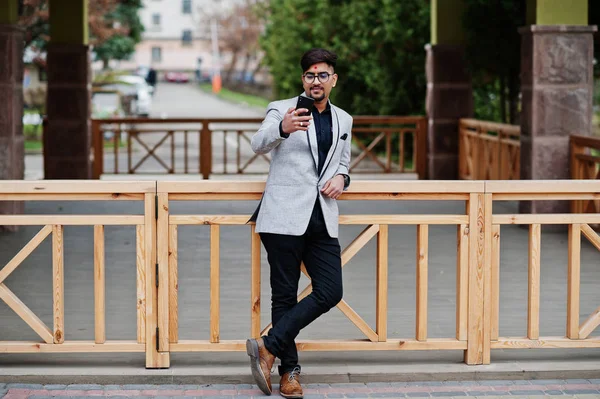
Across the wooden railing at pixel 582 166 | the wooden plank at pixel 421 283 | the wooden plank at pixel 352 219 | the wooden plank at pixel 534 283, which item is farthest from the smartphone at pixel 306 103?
the wooden railing at pixel 582 166

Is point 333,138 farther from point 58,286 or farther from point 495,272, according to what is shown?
point 58,286

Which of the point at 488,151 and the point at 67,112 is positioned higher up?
the point at 67,112

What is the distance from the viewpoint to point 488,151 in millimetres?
17594

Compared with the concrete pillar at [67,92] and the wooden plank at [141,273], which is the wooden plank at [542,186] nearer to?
the wooden plank at [141,273]

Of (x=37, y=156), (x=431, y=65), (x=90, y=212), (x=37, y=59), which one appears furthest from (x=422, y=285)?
(x=37, y=59)

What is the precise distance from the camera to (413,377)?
7035 millimetres

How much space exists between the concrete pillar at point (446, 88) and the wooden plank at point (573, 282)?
1205 centimetres

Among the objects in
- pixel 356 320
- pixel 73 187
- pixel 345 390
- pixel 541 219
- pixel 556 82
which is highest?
pixel 556 82

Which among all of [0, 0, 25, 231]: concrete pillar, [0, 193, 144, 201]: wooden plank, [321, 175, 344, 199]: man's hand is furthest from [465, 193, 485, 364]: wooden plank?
[0, 0, 25, 231]: concrete pillar

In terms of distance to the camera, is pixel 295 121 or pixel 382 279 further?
pixel 382 279

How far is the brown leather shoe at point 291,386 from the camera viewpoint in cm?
660

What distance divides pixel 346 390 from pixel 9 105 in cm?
767

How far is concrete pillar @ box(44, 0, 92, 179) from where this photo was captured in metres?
18.9

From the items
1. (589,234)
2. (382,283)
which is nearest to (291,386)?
(382,283)
